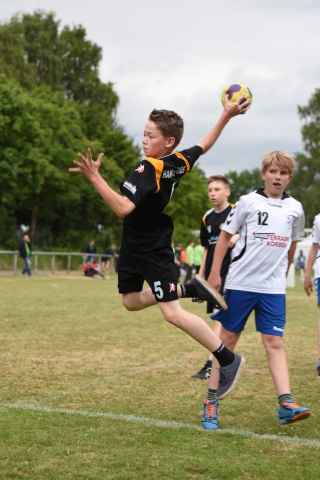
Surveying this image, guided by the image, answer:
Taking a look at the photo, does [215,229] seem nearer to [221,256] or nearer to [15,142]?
[221,256]

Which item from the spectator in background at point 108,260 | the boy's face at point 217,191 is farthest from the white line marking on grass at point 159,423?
the spectator in background at point 108,260

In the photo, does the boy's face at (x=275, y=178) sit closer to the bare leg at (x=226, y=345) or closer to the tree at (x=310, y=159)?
the bare leg at (x=226, y=345)

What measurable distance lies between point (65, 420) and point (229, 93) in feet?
9.81

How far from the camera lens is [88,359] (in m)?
8.99

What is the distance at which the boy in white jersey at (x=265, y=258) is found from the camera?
5.79 metres

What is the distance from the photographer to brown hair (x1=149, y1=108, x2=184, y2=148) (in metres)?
5.84

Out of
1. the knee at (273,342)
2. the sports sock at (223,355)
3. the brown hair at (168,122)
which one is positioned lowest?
the sports sock at (223,355)

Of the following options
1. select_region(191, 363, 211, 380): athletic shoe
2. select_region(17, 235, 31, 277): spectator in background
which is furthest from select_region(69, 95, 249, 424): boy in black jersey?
select_region(17, 235, 31, 277): spectator in background

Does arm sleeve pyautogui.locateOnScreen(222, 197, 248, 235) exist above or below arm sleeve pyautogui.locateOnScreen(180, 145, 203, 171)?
below

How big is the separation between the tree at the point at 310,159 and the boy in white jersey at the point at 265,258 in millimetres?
66177

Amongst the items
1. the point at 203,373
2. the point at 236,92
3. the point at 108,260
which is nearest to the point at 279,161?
the point at 236,92

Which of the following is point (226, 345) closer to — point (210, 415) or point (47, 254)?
point (210, 415)

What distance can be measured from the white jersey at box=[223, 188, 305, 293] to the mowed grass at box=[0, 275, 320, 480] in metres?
1.07

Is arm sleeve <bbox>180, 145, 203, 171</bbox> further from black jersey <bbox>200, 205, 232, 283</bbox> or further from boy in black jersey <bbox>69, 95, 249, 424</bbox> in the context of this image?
black jersey <bbox>200, 205, 232, 283</bbox>
